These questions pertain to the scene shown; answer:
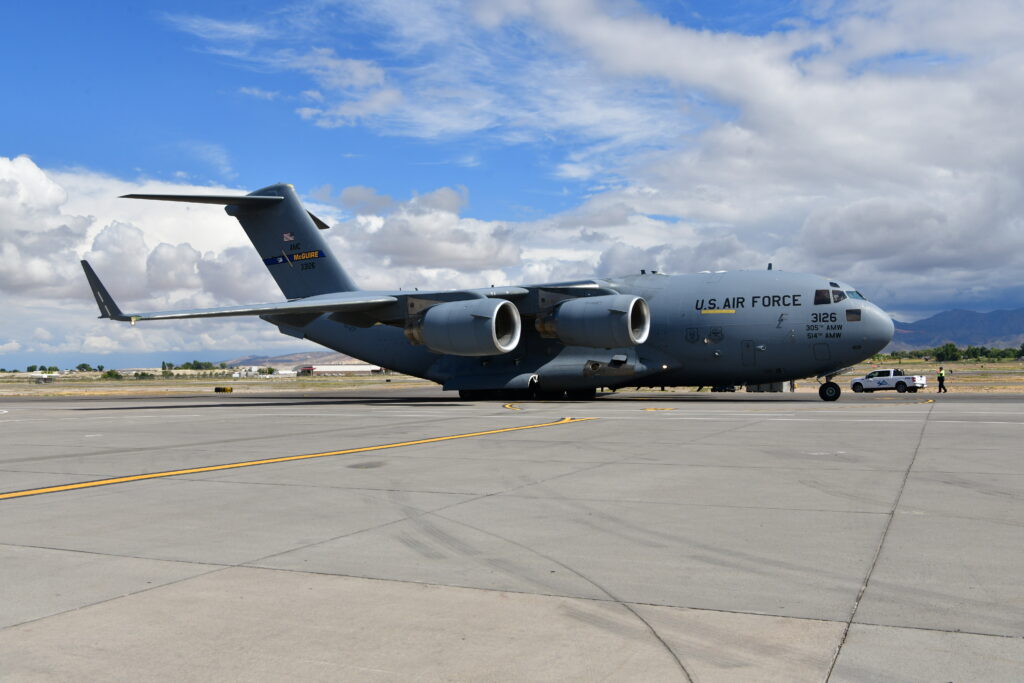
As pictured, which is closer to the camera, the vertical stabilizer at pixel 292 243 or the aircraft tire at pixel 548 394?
the aircraft tire at pixel 548 394

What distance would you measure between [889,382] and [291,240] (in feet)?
104

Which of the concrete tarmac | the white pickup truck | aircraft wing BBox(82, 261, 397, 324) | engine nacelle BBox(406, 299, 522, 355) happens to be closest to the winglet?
aircraft wing BBox(82, 261, 397, 324)

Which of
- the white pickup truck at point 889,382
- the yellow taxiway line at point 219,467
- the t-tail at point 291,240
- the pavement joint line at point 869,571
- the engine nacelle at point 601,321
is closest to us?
the pavement joint line at point 869,571

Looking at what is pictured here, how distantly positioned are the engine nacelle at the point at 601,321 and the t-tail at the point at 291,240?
9632 millimetres

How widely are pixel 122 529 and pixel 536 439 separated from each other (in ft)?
24.8

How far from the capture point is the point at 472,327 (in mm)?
24297

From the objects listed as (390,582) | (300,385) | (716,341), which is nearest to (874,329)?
(716,341)

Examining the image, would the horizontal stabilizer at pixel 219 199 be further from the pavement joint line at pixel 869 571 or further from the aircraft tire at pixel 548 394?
the pavement joint line at pixel 869 571

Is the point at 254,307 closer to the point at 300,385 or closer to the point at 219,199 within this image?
the point at 219,199

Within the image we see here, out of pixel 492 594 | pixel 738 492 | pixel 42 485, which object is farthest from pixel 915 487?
pixel 42 485

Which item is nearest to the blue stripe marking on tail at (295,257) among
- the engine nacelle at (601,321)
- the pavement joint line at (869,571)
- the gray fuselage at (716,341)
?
the gray fuselage at (716,341)

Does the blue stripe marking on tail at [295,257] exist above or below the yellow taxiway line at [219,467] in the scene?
above

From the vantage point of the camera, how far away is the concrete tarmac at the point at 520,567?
3523mm

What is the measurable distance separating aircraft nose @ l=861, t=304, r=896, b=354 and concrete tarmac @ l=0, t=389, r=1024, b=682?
44.4 ft
